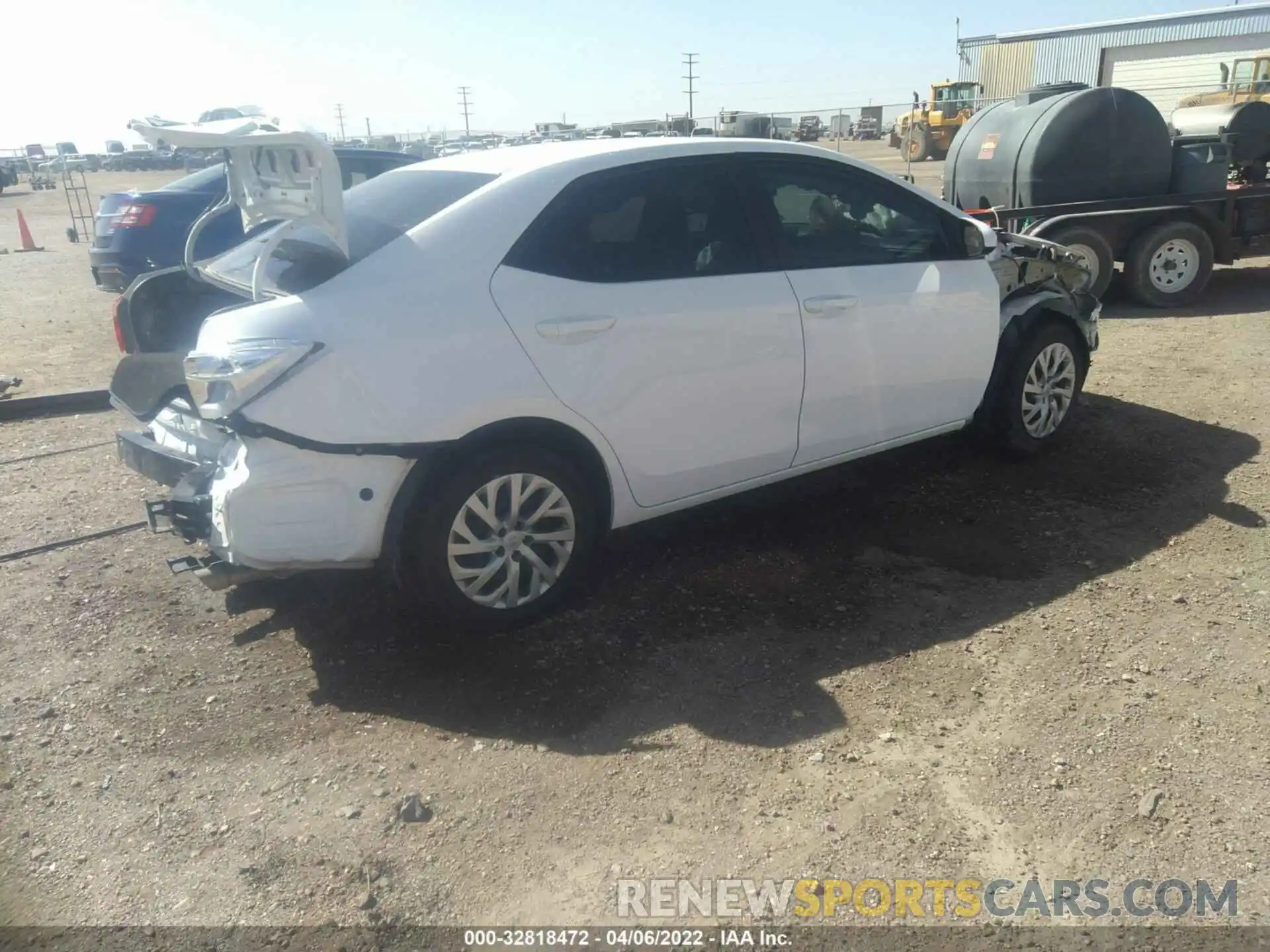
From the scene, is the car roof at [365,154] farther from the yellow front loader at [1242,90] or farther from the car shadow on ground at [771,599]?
the yellow front loader at [1242,90]

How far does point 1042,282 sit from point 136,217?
26.2ft

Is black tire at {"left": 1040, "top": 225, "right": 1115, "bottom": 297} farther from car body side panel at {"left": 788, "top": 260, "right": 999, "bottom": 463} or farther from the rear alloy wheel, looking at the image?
car body side panel at {"left": 788, "top": 260, "right": 999, "bottom": 463}

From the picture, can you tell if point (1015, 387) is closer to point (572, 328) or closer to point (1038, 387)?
point (1038, 387)

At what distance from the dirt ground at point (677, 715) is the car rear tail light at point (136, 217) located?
4960 millimetres

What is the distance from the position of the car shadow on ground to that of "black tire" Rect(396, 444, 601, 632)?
121mm

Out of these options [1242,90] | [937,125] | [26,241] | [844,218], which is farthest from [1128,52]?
[844,218]

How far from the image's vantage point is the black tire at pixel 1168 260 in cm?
951

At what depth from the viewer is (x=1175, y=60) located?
37.1 meters

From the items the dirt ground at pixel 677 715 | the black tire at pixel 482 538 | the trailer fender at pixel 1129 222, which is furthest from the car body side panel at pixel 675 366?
the trailer fender at pixel 1129 222

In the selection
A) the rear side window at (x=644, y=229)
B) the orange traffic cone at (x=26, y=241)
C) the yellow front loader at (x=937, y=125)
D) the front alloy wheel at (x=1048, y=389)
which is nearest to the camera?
the rear side window at (x=644, y=229)

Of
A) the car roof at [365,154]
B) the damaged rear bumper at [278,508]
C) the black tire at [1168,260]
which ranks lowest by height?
the black tire at [1168,260]

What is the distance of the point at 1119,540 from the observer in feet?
14.5

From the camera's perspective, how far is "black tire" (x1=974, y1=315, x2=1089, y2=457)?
5.14m

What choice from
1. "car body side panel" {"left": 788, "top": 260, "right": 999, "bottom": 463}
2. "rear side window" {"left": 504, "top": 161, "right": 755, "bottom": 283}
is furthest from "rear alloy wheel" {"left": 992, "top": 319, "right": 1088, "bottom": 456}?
"rear side window" {"left": 504, "top": 161, "right": 755, "bottom": 283}
